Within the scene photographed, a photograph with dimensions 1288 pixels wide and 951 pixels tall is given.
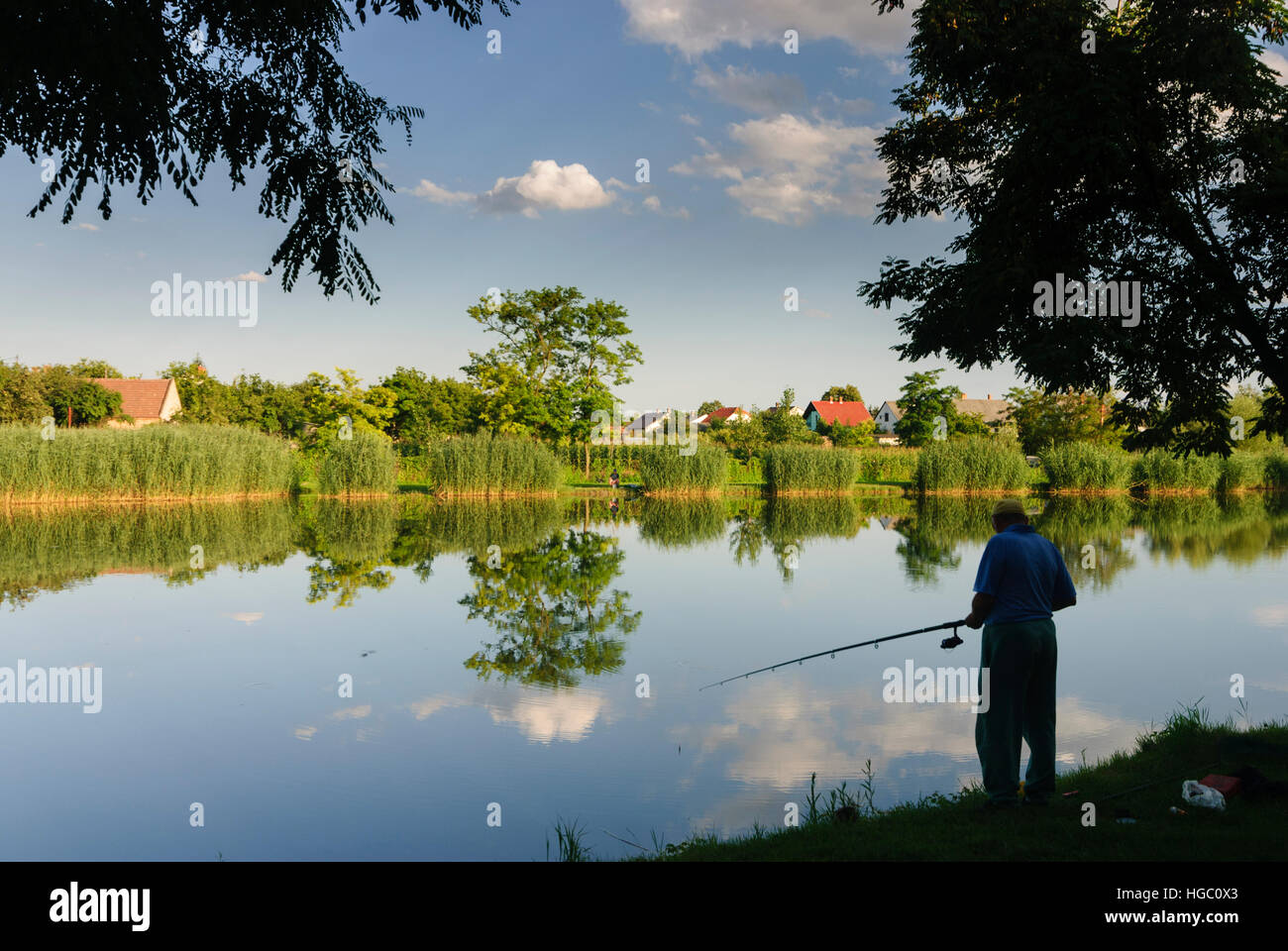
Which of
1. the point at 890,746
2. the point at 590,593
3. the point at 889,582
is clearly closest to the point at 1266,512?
the point at 889,582

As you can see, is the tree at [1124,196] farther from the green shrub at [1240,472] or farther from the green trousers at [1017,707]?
the green shrub at [1240,472]

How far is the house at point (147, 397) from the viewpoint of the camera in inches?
2822

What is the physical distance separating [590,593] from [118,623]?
755cm

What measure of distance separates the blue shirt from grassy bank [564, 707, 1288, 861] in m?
1.24

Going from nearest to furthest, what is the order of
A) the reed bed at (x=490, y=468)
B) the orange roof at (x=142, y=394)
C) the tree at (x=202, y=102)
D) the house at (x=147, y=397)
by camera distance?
the tree at (x=202, y=102) → the reed bed at (x=490, y=468) → the house at (x=147, y=397) → the orange roof at (x=142, y=394)

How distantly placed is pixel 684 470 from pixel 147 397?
55.6 m

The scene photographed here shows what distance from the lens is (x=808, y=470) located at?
42.7 m

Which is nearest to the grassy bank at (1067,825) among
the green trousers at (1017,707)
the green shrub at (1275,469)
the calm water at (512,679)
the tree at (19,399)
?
the green trousers at (1017,707)

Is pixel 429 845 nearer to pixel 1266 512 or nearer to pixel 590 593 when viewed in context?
pixel 590 593

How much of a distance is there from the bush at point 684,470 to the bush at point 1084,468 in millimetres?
17989

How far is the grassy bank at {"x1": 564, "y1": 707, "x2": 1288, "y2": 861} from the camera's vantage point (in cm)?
479

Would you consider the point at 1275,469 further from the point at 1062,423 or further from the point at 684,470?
the point at 684,470

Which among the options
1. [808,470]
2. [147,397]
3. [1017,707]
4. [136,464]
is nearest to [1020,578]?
[1017,707]

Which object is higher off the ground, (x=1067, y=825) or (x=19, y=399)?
(x=19, y=399)
